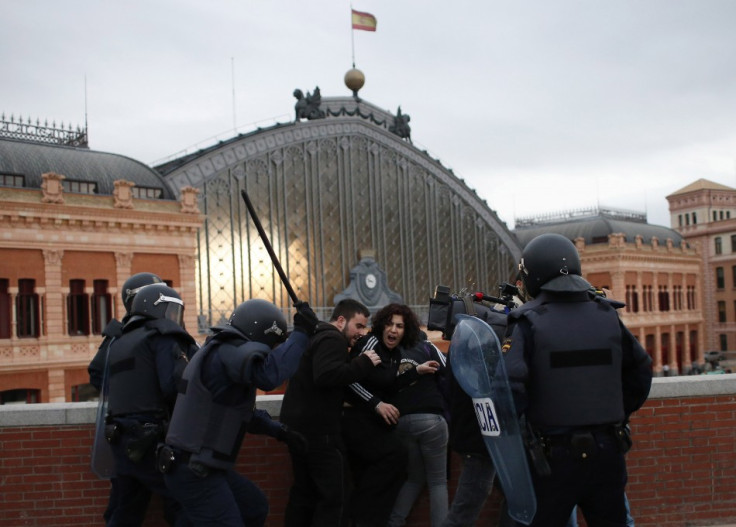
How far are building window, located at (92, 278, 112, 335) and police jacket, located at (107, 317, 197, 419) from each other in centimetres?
2189

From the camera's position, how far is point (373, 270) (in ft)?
118

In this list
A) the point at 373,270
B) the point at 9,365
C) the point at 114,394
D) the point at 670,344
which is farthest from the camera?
the point at 670,344

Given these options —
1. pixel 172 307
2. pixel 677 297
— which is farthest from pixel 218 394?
pixel 677 297

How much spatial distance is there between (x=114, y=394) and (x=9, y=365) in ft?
68.4

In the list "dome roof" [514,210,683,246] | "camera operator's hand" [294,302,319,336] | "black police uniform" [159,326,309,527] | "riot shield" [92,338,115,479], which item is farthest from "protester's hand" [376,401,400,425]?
"dome roof" [514,210,683,246]

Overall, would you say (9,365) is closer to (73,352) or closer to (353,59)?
(73,352)

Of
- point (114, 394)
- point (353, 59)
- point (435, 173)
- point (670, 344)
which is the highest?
point (353, 59)

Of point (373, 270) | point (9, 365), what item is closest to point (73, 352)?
point (9, 365)

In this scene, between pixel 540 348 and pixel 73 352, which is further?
pixel 73 352

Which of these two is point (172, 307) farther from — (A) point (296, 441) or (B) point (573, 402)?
(B) point (573, 402)

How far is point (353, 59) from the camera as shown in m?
41.9

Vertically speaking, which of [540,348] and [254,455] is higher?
[540,348]

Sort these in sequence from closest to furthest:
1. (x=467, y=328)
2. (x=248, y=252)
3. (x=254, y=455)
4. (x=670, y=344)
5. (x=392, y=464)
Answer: (x=467, y=328) → (x=392, y=464) → (x=254, y=455) → (x=248, y=252) → (x=670, y=344)

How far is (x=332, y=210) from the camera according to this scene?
35.8m
